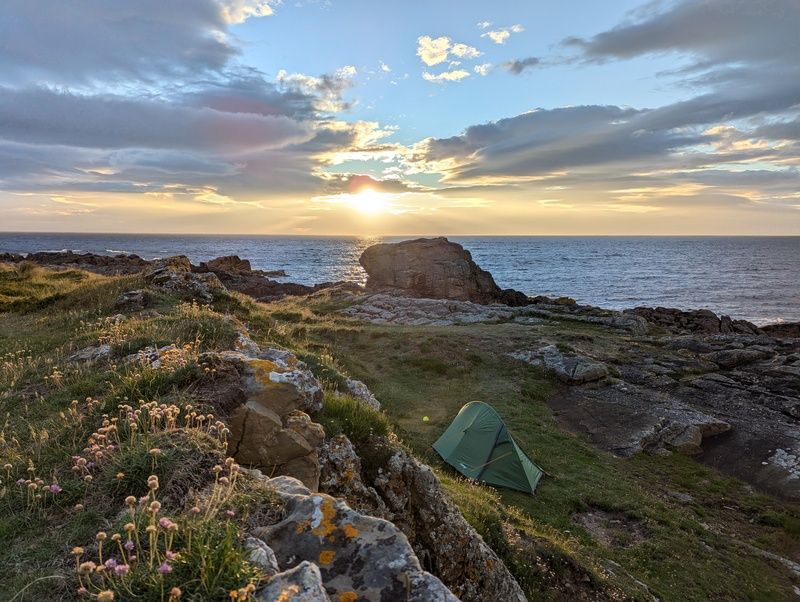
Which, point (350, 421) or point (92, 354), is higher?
point (92, 354)

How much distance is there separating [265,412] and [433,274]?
2302 inches

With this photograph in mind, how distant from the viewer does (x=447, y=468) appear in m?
18.1

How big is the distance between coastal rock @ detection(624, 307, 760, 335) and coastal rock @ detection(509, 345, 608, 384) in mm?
24621

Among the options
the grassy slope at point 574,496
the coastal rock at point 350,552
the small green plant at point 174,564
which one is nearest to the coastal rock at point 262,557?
the small green plant at point 174,564

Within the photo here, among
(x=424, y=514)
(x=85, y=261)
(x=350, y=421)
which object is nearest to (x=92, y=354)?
(x=350, y=421)

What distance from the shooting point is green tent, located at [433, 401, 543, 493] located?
687 inches

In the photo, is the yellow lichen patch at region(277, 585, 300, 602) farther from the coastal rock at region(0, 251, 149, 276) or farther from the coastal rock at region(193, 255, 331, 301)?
the coastal rock at region(0, 251, 149, 276)

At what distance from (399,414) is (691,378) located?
18.3m

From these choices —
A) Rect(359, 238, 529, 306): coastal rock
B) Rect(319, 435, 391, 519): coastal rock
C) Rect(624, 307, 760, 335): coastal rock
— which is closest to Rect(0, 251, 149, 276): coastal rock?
Rect(359, 238, 529, 306): coastal rock

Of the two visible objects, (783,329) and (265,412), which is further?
(783,329)

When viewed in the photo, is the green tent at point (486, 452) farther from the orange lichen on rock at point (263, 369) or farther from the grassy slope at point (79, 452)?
the orange lichen on rock at point (263, 369)

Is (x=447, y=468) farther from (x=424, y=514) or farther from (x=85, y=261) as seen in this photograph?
(x=85, y=261)

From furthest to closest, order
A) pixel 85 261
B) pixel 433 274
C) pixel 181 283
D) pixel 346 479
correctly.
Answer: pixel 85 261 < pixel 433 274 < pixel 181 283 < pixel 346 479

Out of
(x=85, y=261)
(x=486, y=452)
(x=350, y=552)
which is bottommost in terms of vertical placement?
(x=486, y=452)
